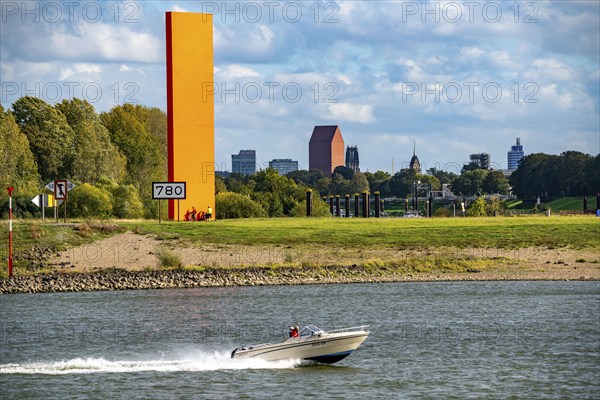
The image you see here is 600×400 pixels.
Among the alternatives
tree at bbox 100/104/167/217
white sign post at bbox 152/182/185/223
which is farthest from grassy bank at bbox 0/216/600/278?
tree at bbox 100/104/167/217

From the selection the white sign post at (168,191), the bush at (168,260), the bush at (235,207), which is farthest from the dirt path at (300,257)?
the bush at (235,207)

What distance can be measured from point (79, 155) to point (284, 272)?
58274 mm

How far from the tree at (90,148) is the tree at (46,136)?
141 cm

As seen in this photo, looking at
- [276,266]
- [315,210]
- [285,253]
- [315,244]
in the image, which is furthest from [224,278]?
[315,210]

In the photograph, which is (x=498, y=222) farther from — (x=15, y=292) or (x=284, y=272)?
(x=15, y=292)

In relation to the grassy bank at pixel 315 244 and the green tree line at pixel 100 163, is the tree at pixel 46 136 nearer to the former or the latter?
the green tree line at pixel 100 163

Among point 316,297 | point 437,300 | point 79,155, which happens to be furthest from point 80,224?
point 79,155

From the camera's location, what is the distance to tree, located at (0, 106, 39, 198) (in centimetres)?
11475

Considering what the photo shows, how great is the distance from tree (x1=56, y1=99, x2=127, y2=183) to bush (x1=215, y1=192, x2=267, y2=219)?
14.6m

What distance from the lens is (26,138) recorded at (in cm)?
12338

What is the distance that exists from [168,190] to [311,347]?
2057 inches

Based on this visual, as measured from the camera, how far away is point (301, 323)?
55438 millimetres

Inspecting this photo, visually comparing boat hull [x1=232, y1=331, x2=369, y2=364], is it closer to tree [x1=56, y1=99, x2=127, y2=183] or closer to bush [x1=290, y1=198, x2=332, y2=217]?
tree [x1=56, y1=99, x2=127, y2=183]

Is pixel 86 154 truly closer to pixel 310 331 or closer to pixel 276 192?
pixel 276 192
